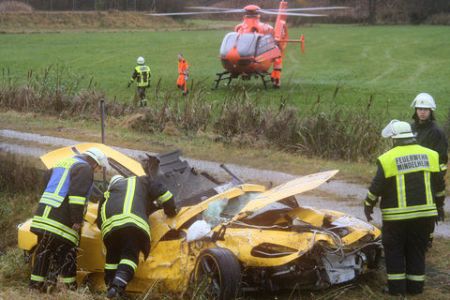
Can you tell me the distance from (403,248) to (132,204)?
2.70m

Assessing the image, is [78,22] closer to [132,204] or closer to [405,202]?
[132,204]

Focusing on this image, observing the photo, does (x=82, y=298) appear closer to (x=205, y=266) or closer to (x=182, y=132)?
(x=205, y=266)

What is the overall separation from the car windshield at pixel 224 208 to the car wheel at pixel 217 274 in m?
0.63

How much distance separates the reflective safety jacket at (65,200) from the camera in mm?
7195

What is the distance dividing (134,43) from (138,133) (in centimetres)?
4098

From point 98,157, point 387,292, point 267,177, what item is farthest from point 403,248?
point 267,177

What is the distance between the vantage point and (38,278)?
7375 mm

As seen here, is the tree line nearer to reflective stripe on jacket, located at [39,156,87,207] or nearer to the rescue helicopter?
the rescue helicopter

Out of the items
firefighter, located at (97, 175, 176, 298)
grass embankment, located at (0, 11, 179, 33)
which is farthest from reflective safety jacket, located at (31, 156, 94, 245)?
grass embankment, located at (0, 11, 179, 33)

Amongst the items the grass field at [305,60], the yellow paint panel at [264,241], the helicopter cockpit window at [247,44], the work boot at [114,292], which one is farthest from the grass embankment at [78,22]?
the yellow paint panel at [264,241]

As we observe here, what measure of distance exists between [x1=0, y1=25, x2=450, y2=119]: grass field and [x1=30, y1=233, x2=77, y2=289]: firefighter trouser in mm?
14729

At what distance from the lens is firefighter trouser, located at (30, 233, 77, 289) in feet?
24.0

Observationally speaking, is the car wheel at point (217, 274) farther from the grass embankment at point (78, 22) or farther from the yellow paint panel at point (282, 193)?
the grass embankment at point (78, 22)

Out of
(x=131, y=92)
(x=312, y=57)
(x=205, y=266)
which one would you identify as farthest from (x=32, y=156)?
(x=312, y=57)
